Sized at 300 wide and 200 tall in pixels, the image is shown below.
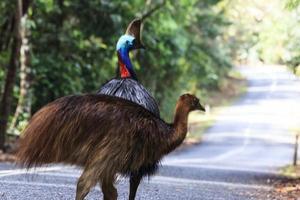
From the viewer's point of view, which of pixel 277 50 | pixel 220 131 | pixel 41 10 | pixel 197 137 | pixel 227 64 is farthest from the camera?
pixel 227 64

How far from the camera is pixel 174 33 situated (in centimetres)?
3231

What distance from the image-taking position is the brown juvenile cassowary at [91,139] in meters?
6.75

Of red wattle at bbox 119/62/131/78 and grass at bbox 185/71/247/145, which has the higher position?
grass at bbox 185/71/247/145

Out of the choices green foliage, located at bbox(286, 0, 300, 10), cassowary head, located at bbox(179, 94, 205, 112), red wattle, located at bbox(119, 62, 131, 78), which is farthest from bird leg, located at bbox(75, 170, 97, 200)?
green foliage, located at bbox(286, 0, 300, 10)

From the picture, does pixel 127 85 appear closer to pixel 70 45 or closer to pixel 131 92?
pixel 131 92

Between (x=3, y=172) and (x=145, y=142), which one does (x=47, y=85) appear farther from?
(x=145, y=142)

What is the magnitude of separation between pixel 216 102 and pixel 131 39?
169ft

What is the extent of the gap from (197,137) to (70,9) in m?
15.6

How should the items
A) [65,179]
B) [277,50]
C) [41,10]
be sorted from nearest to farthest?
[65,179], [277,50], [41,10]

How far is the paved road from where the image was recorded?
10.9 m

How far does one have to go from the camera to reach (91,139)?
6.78m

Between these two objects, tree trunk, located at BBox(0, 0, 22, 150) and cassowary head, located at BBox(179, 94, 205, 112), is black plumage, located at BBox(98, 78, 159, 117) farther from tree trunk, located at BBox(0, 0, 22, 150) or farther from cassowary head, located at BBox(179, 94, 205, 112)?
tree trunk, located at BBox(0, 0, 22, 150)

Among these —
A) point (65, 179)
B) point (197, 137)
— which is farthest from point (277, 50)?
point (197, 137)

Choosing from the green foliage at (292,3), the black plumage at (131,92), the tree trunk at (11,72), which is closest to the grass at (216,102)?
the tree trunk at (11,72)
